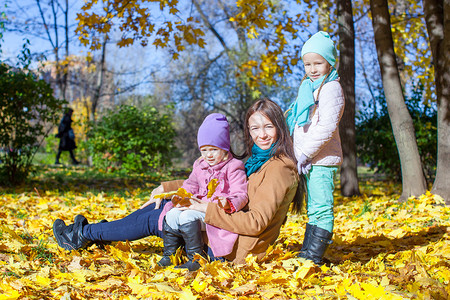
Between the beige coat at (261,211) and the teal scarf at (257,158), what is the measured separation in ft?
0.15

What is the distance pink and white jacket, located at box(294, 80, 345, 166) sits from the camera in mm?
2619

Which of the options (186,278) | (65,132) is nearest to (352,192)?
(186,278)

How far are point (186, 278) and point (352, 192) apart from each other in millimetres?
5044

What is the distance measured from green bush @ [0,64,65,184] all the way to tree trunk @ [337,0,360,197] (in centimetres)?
490

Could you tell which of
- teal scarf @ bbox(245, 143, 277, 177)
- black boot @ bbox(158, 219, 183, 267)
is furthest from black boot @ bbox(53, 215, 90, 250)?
teal scarf @ bbox(245, 143, 277, 177)

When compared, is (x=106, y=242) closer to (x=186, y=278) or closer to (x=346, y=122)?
(x=186, y=278)

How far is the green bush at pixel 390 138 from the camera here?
8.27m

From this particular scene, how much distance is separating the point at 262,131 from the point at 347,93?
14.7ft

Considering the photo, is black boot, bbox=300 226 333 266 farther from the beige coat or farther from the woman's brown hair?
the woman's brown hair

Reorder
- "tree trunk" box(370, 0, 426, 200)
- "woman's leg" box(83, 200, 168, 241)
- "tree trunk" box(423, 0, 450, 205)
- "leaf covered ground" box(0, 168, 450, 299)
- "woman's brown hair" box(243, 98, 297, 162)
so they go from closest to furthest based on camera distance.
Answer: "leaf covered ground" box(0, 168, 450, 299) < "woman's brown hair" box(243, 98, 297, 162) < "woman's leg" box(83, 200, 168, 241) < "tree trunk" box(423, 0, 450, 205) < "tree trunk" box(370, 0, 426, 200)

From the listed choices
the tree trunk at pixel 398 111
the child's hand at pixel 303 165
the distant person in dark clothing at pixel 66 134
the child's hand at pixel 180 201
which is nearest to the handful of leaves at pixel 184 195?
the child's hand at pixel 180 201

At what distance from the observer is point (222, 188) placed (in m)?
2.69

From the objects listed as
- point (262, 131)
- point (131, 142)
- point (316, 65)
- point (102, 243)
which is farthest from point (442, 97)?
point (131, 142)

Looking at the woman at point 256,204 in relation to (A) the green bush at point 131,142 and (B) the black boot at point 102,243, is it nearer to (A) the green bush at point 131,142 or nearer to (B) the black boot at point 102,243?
(B) the black boot at point 102,243
